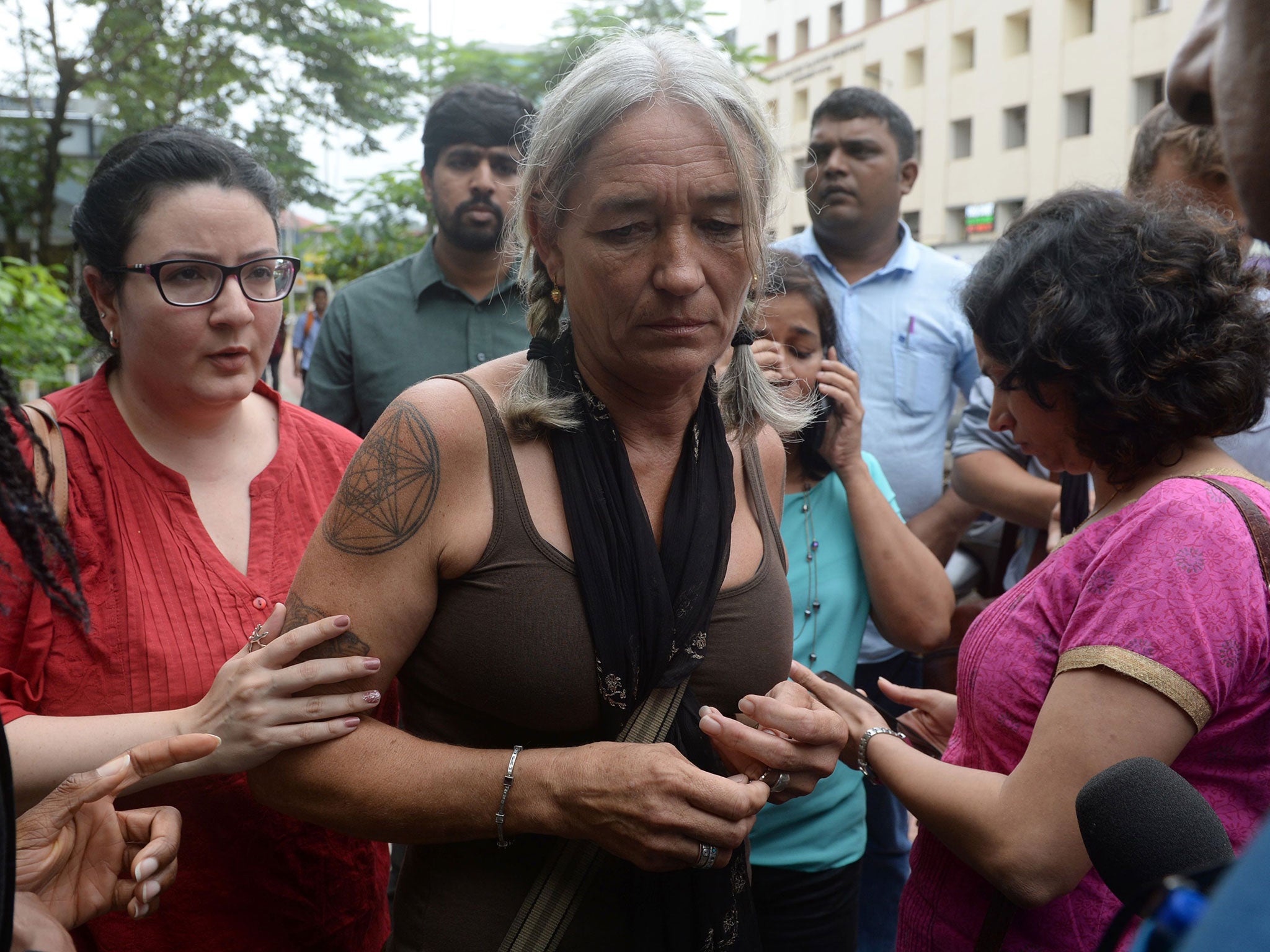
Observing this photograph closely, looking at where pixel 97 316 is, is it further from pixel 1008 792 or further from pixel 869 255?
pixel 869 255

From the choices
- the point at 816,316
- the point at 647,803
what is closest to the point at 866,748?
the point at 647,803

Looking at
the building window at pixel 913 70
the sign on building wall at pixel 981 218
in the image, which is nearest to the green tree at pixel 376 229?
the sign on building wall at pixel 981 218

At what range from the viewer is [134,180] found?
7.35 feet

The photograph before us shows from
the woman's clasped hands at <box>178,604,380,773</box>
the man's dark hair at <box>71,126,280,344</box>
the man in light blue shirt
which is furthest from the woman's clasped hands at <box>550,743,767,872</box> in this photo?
the man in light blue shirt

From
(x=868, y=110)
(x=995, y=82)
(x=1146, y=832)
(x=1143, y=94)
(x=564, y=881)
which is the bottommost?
(x=564, y=881)

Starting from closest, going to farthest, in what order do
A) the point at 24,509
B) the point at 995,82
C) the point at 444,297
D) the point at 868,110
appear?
the point at 24,509, the point at 444,297, the point at 868,110, the point at 995,82

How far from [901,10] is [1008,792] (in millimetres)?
34451

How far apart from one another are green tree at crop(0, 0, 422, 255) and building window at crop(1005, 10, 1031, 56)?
20725 millimetres

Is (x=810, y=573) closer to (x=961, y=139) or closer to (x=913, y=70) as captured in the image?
(x=961, y=139)

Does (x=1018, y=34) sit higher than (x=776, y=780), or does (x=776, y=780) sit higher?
(x=1018, y=34)

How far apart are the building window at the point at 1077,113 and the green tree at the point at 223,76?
19.4m

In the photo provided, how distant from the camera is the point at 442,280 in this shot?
4195mm

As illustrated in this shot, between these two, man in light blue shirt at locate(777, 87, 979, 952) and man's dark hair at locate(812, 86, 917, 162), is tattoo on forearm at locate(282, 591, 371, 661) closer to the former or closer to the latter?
man in light blue shirt at locate(777, 87, 979, 952)

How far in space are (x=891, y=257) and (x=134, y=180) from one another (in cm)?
312
